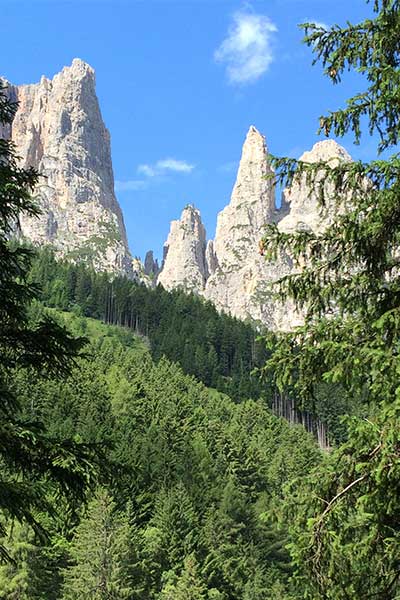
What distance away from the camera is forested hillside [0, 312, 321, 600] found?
118 feet

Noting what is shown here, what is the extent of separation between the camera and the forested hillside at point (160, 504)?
36031 mm

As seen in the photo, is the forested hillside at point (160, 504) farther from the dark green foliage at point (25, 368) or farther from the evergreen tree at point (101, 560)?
the dark green foliage at point (25, 368)

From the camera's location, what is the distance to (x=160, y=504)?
163 ft

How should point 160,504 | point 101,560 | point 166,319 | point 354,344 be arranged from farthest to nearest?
point 166,319, point 160,504, point 101,560, point 354,344

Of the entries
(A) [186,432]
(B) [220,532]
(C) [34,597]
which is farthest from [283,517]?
(A) [186,432]

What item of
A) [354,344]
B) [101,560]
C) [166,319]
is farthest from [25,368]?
[166,319]

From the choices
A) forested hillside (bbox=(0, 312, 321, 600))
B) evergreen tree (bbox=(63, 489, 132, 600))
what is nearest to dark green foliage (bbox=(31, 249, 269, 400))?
forested hillside (bbox=(0, 312, 321, 600))

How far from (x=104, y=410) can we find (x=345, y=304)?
65337mm

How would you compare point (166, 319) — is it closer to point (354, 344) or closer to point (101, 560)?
point (101, 560)

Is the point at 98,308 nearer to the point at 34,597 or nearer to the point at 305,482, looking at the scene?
the point at 34,597

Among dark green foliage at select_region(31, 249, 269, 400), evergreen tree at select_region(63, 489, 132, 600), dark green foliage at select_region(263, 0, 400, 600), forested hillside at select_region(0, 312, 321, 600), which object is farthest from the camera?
dark green foliage at select_region(31, 249, 269, 400)

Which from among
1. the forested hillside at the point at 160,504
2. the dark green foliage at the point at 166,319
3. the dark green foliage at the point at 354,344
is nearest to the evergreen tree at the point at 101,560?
the forested hillside at the point at 160,504

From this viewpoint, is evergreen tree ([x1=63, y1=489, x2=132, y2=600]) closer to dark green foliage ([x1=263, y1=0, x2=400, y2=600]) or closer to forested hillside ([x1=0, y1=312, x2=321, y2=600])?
forested hillside ([x1=0, y1=312, x2=321, y2=600])

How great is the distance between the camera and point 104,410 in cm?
7144
